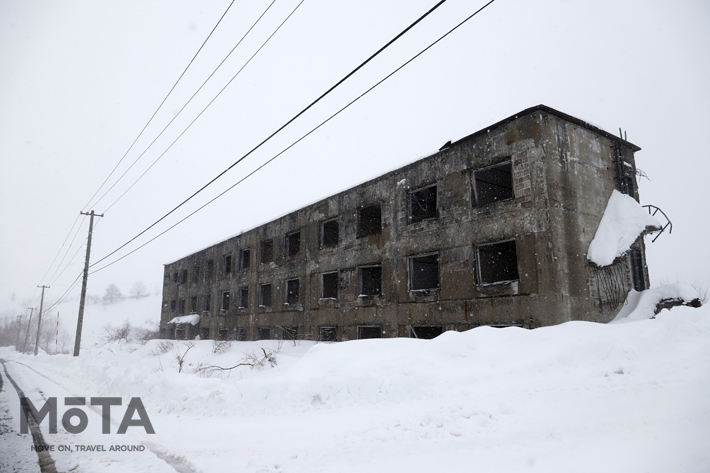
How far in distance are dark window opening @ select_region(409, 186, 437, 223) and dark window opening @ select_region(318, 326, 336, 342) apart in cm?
691

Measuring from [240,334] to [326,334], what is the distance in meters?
9.10

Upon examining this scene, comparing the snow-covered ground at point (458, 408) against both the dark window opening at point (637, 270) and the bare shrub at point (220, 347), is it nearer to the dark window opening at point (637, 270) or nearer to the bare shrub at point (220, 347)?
the dark window opening at point (637, 270)

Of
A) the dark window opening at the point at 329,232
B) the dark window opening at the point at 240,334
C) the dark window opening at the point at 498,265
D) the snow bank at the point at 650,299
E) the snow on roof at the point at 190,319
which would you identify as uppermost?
the dark window opening at the point at 329,232

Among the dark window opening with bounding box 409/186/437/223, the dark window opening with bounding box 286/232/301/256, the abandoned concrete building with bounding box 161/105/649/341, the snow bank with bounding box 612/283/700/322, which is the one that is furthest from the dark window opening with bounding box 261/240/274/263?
the snow bank with bounding box 612/283/700/322

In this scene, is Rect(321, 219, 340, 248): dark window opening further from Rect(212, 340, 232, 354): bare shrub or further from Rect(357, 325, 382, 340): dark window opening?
Rect(212, 340, 232, 354): bare shrub

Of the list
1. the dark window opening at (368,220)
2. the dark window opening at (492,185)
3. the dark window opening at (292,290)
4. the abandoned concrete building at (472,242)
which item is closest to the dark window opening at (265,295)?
the abandoned concrete building at (472,242)

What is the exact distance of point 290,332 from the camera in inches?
856

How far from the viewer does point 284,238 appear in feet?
78.0

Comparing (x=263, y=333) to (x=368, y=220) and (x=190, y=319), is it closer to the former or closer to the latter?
(x=368, y=220)

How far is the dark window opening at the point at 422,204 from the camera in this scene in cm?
1669

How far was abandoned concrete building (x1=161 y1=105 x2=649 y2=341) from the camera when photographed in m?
12.4

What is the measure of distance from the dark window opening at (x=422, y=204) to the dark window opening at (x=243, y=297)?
1438 cm

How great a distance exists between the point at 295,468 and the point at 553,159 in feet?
39.9

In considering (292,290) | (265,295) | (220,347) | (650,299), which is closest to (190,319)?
(265,295)
